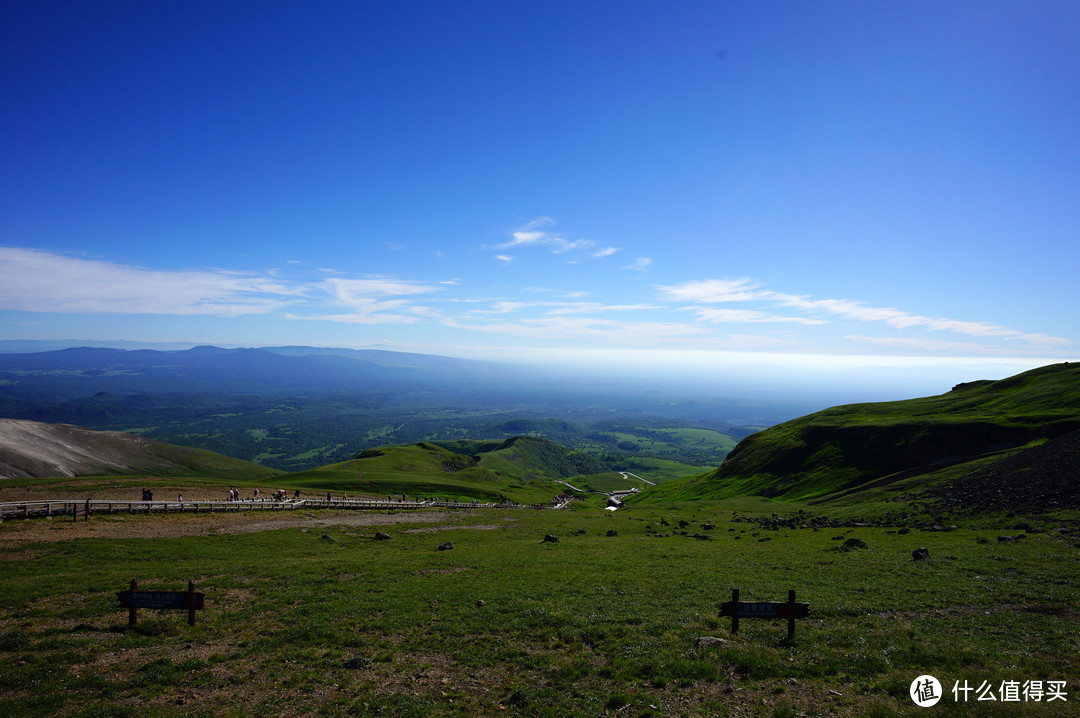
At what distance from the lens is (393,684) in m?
13.9

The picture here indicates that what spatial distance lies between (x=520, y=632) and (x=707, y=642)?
7064 mm

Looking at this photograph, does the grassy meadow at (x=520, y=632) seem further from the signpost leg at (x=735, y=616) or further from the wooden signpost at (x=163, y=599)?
the wooden signpost at (x=163, y=599)

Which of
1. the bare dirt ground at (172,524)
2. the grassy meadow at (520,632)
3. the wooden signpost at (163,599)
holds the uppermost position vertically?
the wooden signpost at (163,599)

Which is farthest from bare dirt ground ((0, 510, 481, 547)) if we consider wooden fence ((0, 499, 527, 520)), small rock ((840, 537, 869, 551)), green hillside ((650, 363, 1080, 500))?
green hillside ((650, 363, 1080, 500))

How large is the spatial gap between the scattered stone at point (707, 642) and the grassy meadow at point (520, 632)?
0.10 m

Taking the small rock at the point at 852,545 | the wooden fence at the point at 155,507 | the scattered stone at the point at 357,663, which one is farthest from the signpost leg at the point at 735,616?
the wooden fence at the point at 155,507

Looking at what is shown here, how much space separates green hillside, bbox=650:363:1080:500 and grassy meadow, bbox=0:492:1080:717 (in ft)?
181

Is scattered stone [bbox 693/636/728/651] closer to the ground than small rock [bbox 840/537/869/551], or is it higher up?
higher up

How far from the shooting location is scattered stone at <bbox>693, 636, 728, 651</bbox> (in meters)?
15.7

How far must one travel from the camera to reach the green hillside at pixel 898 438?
7569 centimetres

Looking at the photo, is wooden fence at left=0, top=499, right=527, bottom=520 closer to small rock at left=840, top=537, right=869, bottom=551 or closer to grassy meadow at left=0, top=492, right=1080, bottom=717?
grassy meadow at left=0, top=492, right=1080, bottom=717

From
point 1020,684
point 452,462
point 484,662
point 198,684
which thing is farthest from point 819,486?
point 452,462

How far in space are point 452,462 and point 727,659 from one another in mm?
172569

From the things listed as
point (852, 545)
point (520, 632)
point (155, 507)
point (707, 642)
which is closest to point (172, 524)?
point (155, 507)
